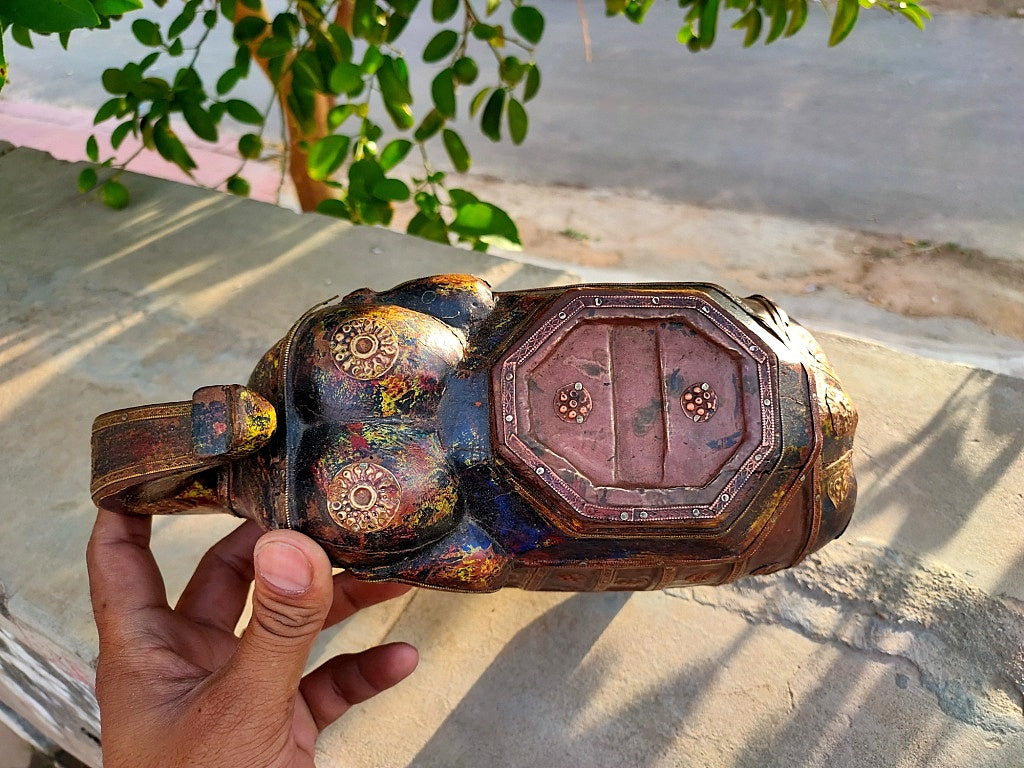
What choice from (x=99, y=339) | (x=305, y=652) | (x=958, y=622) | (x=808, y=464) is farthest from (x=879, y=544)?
(x=99, y=339)

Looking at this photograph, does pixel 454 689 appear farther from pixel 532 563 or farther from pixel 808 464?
pixel 808 464

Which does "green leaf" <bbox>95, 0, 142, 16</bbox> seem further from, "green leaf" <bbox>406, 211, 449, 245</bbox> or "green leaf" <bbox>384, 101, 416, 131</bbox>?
"green leaf" <bbox>406, 211, 449, 245</bbox>

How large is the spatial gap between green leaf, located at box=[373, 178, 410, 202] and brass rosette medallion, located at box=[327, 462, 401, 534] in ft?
3.03

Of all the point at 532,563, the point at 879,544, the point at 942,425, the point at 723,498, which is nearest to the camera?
the point at 723,498

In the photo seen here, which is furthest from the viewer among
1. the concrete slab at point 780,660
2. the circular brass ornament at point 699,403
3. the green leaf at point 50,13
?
the concrete slab at point 780,660

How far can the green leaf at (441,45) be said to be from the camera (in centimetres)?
162

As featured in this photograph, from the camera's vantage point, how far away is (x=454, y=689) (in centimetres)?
144

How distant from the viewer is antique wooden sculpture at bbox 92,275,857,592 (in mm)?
975

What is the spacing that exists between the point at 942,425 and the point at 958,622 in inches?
17.6

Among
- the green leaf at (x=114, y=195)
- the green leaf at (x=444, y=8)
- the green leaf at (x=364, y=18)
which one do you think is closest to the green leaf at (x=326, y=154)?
the green leaf at (x=364, y=18)

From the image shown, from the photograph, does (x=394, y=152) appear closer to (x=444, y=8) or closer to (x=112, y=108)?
(x=444, y=8)

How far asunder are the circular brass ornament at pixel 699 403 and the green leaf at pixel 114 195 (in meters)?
1.88

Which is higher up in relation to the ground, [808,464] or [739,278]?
[808,464]

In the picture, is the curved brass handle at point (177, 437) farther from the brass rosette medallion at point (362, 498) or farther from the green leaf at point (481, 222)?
the green leaf at point (481, 222)
